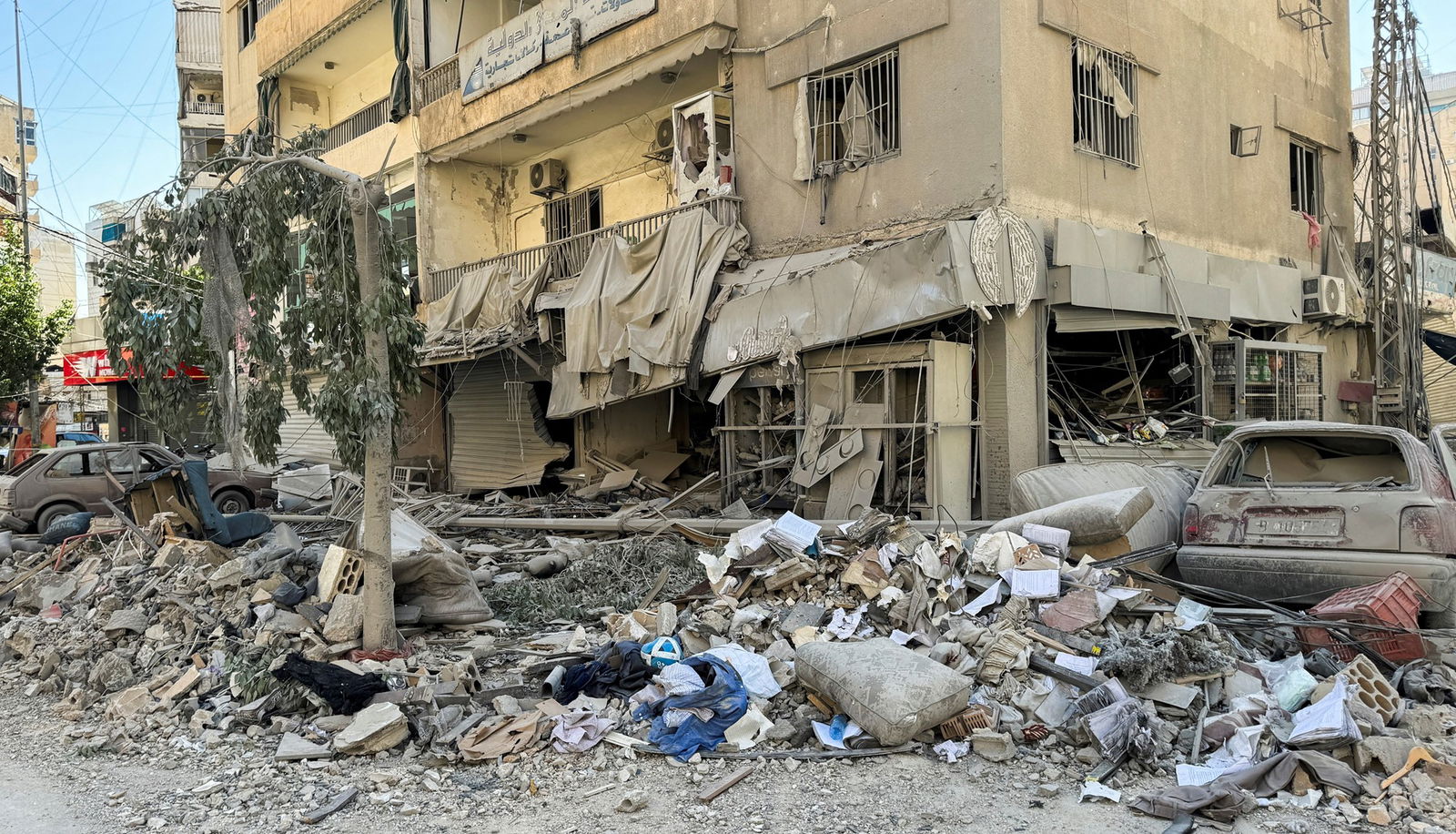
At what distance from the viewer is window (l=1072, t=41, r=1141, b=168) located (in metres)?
11.4

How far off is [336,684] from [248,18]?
23.6 meters

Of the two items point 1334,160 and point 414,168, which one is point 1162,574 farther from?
point 414,168

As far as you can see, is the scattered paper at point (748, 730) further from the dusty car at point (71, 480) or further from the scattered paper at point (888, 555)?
the dusty car at point (71, 480)

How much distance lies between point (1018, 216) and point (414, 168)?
12.1 metres

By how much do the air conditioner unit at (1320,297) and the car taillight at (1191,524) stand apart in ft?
31.4

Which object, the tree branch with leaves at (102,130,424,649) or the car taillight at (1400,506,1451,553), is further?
the tree branch with leaves at (102,130,424,649)

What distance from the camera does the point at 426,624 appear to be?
7.65 metres

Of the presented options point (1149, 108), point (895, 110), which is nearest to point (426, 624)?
point (895, 110)

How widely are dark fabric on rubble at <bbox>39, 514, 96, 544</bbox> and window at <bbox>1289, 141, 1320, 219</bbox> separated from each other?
1735 centimetres

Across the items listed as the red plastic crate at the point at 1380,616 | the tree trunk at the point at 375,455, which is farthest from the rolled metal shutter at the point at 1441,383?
the tree trunk at the point at 375,455

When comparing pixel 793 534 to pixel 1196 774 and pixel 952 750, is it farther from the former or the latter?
pixel 1196 774

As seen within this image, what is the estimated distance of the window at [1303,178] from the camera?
615 inches

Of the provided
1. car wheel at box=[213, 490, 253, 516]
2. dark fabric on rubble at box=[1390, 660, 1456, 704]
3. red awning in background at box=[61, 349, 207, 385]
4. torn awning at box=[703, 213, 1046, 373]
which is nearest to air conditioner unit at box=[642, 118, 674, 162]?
torn awning at box=[703, 213, 1046, 373]

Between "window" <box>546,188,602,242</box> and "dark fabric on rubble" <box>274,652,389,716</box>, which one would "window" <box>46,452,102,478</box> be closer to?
"window" <box>546,188,602,242</box>
